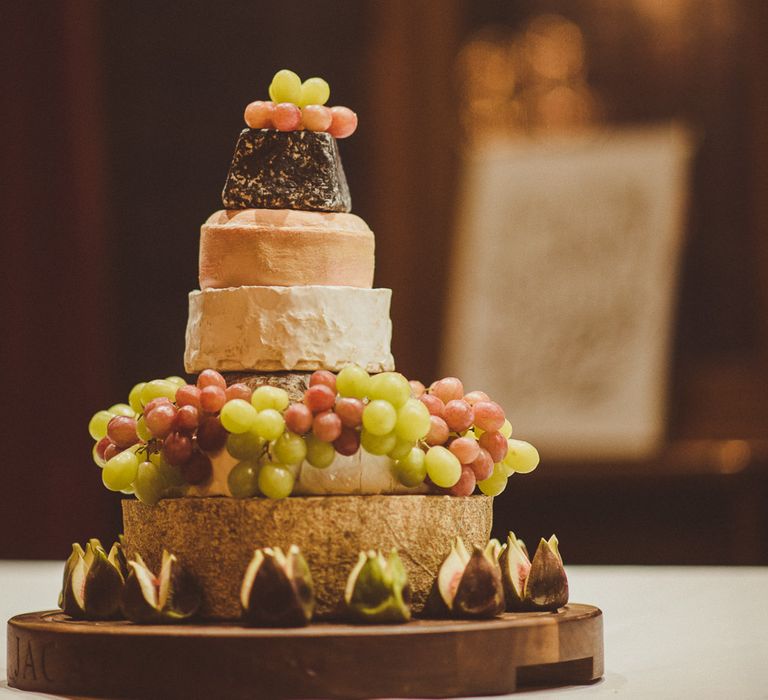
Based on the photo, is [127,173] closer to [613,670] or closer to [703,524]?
[703,524]

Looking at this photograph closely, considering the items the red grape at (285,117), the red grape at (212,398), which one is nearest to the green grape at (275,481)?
the red grape at (212,398)

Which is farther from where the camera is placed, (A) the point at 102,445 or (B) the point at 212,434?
(A) the point at 102,445

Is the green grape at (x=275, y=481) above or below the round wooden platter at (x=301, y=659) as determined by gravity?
above

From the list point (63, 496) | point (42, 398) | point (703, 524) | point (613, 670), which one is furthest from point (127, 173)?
point (613, 670)

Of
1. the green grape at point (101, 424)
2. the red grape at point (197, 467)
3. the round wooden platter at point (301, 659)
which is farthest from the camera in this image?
the green grape at point (101, 424)

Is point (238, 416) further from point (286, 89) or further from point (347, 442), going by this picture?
point (286, 89)

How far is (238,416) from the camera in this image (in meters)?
1.63

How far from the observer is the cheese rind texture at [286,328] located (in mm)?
1775

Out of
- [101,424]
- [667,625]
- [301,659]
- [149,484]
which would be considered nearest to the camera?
[301,659]

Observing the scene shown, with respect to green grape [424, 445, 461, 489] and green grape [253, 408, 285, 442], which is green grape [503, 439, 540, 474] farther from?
green grape [253, 408, 285, 442]

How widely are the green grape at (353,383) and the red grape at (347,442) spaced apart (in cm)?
5

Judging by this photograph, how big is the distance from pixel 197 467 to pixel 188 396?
0.09 m

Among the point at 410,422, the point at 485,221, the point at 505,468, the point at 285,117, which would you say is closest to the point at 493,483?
the point at 505,468

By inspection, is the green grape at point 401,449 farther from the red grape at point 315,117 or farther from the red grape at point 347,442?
the red grape at point 315,117
